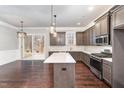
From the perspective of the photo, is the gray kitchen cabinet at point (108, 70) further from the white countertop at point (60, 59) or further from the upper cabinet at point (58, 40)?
the upper cabinet at point (58, 40)

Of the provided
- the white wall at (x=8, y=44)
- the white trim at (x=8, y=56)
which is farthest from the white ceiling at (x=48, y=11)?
the white trim at (x=8, y=56)

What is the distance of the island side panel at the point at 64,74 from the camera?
3852 mm

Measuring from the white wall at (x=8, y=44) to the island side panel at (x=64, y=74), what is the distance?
5888 millimetres

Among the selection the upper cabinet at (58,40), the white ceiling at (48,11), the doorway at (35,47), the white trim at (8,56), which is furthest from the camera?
the doorway at (35,47)

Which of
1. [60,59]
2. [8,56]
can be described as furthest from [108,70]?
[8,56]

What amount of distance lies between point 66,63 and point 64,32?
23.5 ft

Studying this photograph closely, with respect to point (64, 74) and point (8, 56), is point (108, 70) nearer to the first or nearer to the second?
point (64, 74)

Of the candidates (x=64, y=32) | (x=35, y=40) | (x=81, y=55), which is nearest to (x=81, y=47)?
(x=81, y=55)

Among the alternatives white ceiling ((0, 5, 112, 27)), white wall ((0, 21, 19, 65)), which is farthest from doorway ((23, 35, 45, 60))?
white ceiling ((0, 5, 112, 27))

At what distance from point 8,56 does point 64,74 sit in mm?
6964

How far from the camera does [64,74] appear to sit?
3.87 m

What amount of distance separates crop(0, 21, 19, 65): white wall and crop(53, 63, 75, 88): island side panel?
232 inches

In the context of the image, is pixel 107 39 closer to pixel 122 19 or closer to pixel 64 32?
pixel 122 19

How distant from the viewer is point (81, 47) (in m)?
11.1
